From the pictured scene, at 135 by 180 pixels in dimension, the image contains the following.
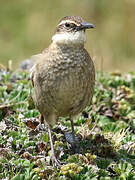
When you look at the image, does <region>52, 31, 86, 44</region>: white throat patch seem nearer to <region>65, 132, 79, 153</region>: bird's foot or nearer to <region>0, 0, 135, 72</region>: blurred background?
<region>65, 132, 79, 153</region>: bird's foot

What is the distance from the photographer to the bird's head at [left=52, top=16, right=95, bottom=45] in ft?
18.4

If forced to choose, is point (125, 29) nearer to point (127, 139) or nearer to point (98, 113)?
point (98, 113)

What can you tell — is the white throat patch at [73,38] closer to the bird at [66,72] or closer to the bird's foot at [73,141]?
the bird at [66,72]

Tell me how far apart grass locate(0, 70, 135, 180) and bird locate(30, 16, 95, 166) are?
0.76ft

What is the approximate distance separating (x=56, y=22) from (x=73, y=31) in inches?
295

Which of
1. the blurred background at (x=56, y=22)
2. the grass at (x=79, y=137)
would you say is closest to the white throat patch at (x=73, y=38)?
the grass at (x=79, y=137)

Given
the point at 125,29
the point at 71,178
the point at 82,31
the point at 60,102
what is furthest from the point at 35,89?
the point at 125,29

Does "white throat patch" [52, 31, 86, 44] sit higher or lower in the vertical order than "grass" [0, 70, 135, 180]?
higher

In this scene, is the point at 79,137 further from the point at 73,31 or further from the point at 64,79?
the point at 73,31

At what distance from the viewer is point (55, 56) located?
5.66 metres

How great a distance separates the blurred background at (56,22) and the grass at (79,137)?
13.9ft

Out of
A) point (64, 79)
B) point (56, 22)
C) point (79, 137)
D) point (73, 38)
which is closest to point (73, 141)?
point (79, 137)

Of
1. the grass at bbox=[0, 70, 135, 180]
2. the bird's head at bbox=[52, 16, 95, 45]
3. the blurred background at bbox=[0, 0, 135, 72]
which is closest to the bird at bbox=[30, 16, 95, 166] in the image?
the bird's head at bbox=[52, 16, 95, 45]

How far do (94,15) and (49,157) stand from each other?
8.27m
